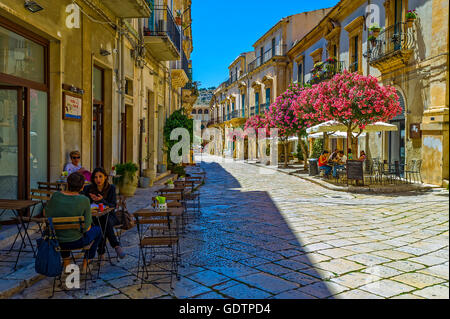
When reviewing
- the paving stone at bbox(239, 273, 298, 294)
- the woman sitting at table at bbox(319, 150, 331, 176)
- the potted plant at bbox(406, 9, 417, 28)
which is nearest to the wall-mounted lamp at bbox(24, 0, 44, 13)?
the paving stone at bbox(239, 273, 298, 294)

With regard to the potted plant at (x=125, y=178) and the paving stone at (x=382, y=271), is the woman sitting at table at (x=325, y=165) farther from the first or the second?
the paving stone at (x=382, y=271)

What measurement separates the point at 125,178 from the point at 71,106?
2558mm

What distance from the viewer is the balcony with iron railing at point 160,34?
11.8 meters

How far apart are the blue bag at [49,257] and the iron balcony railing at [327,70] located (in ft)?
61.2

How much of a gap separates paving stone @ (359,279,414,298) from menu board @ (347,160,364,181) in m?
8.22

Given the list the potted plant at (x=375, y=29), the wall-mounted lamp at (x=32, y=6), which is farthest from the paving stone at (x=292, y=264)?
the potted plant at (x=375, y=29)

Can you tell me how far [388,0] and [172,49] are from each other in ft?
27.8

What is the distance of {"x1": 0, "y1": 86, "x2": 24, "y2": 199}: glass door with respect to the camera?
559 centimetres

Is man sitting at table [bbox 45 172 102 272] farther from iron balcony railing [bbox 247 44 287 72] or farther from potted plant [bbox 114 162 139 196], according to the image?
iron balcony railing [bbox 247 44 287 72]

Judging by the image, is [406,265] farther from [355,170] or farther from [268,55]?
[268,55]

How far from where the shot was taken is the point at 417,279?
3971 millimetres

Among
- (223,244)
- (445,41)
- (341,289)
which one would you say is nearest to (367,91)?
(445,41)
